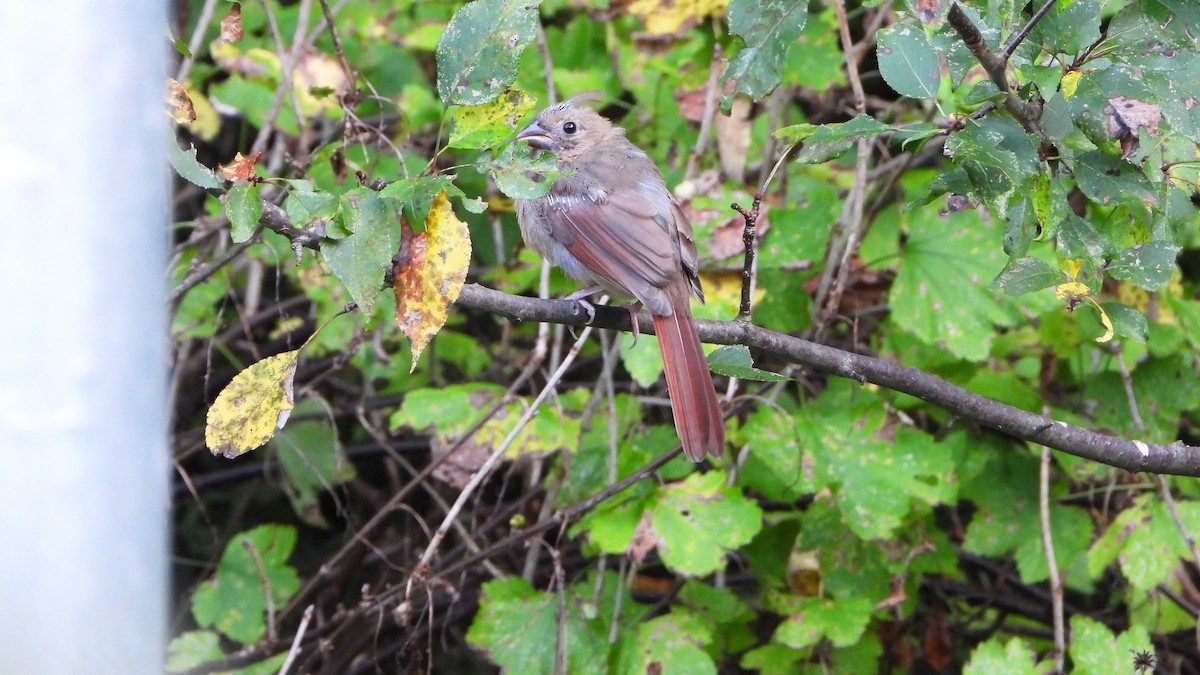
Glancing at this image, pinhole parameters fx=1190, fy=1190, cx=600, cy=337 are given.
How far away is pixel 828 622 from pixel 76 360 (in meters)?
→ 2.61

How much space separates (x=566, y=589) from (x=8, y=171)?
2517 millimetres

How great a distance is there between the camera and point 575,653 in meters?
3.24

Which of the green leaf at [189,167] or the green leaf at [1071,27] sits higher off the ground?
the green leaf at [189,167]

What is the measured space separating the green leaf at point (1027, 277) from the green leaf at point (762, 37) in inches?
25.1

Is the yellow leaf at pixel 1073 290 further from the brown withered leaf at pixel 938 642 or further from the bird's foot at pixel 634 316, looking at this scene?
the brown withered leaf at pixel 938 642

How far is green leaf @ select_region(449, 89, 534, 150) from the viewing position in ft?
6.57

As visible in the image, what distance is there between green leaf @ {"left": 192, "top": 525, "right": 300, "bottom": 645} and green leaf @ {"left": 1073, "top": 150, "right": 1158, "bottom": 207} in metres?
2.83

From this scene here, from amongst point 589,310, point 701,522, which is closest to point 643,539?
point 701,522

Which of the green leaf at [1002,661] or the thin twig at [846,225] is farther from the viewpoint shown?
the thin twig at [846,225]

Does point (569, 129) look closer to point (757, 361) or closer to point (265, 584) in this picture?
point (757, 361)

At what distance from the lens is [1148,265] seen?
227 centimetres

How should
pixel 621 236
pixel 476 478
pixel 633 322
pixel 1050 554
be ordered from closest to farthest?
pixel 633 322 → pixel 476 478 → pixel 621 236 → pixel 1050 554

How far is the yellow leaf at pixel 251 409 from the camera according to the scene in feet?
6.89

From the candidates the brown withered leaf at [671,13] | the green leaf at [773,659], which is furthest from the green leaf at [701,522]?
the brown withered leaf at [671,13]
